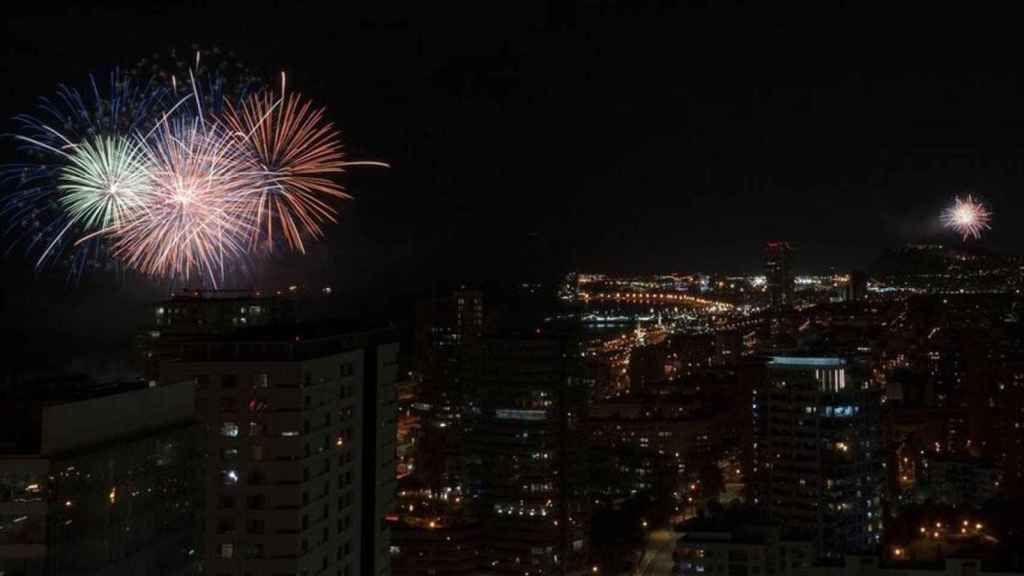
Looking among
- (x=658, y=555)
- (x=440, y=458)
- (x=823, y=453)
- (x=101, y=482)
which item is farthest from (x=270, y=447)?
(x=440, y=458)

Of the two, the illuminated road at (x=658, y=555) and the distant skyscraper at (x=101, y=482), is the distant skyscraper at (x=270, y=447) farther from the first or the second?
the illuminated road at (x=658, y=555)

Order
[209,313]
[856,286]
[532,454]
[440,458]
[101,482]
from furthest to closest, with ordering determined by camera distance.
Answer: [856,286] < [440,458] < [532,454] < [209,313] < [101,482]

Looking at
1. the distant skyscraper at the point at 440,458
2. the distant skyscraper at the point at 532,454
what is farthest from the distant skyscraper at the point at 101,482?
the distant skyscraper at the point at 532,454

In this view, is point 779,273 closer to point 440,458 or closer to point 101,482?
point 440,458

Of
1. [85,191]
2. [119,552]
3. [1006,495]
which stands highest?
[85,191]

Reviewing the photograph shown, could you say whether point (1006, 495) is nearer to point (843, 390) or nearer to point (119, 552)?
point (843, 390)

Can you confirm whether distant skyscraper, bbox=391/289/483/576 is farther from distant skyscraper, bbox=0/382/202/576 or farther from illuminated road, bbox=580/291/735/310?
illuminated road, bbox=580/291/735/310

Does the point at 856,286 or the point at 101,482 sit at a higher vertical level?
the point at 856,286

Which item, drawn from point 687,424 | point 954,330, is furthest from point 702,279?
point 687,424
